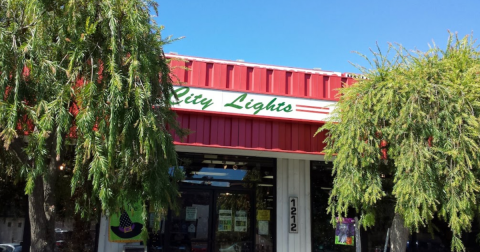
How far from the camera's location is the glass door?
10.8m

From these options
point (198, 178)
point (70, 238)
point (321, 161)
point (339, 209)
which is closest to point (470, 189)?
point (339, 209)

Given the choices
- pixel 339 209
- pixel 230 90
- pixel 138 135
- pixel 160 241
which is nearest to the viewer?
pixel 138 135

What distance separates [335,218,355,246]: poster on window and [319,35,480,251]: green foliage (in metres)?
3.15

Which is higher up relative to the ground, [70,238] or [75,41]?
[75,41]

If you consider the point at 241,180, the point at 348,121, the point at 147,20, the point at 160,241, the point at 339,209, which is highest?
the point at 147,20

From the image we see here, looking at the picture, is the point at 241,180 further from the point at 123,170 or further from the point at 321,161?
the point at 123,170

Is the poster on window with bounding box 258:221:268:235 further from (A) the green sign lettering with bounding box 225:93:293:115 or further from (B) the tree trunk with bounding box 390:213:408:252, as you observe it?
(B) the tree trunk with bounding box 390:213:408:252

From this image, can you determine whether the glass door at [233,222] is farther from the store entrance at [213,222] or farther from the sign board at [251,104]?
the sign board at [251,104]

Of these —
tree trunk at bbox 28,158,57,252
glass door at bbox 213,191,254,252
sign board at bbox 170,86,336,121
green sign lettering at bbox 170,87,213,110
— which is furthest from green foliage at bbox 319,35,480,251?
Result: tree trunk at bbox 28,158,57,252

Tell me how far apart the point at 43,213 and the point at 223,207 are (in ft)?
19.2

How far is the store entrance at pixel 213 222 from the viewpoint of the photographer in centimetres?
1062

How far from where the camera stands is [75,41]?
512cm

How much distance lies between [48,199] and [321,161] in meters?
7.51

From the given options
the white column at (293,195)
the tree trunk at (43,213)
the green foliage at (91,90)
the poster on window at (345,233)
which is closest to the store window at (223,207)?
the white column at (293,195)
